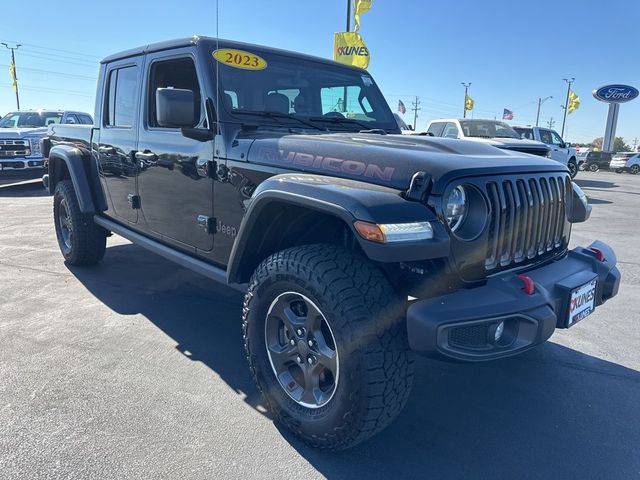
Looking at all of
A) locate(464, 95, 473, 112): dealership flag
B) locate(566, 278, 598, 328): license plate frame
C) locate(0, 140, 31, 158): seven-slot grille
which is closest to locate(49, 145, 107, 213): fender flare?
locate(566, 278, 598, 328): license plate frame

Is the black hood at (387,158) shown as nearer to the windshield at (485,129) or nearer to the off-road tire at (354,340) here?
the off-road tire at (354,340)

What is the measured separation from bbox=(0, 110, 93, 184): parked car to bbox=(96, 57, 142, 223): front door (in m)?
8.32

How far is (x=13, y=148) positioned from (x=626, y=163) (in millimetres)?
30808

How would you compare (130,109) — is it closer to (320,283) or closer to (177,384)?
(177,384)

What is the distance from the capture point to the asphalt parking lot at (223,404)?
221cm

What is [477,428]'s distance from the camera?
2535 mm

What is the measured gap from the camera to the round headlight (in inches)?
83.9

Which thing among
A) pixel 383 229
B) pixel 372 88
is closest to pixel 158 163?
pixel 372 88

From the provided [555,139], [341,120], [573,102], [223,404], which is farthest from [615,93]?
[223,404]

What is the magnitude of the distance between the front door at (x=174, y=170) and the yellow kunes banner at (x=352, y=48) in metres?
10.4

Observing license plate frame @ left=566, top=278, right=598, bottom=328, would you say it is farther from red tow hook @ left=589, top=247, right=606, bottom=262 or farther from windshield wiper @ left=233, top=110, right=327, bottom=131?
windshield wiper @ left=233, top=110, right=327, bottom=131

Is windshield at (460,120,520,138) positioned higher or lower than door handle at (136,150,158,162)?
higher

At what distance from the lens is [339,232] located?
263 cm

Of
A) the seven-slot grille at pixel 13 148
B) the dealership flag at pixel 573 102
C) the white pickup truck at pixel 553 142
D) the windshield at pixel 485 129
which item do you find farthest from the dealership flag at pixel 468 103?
the seven-slot grille at pixel 13 148
